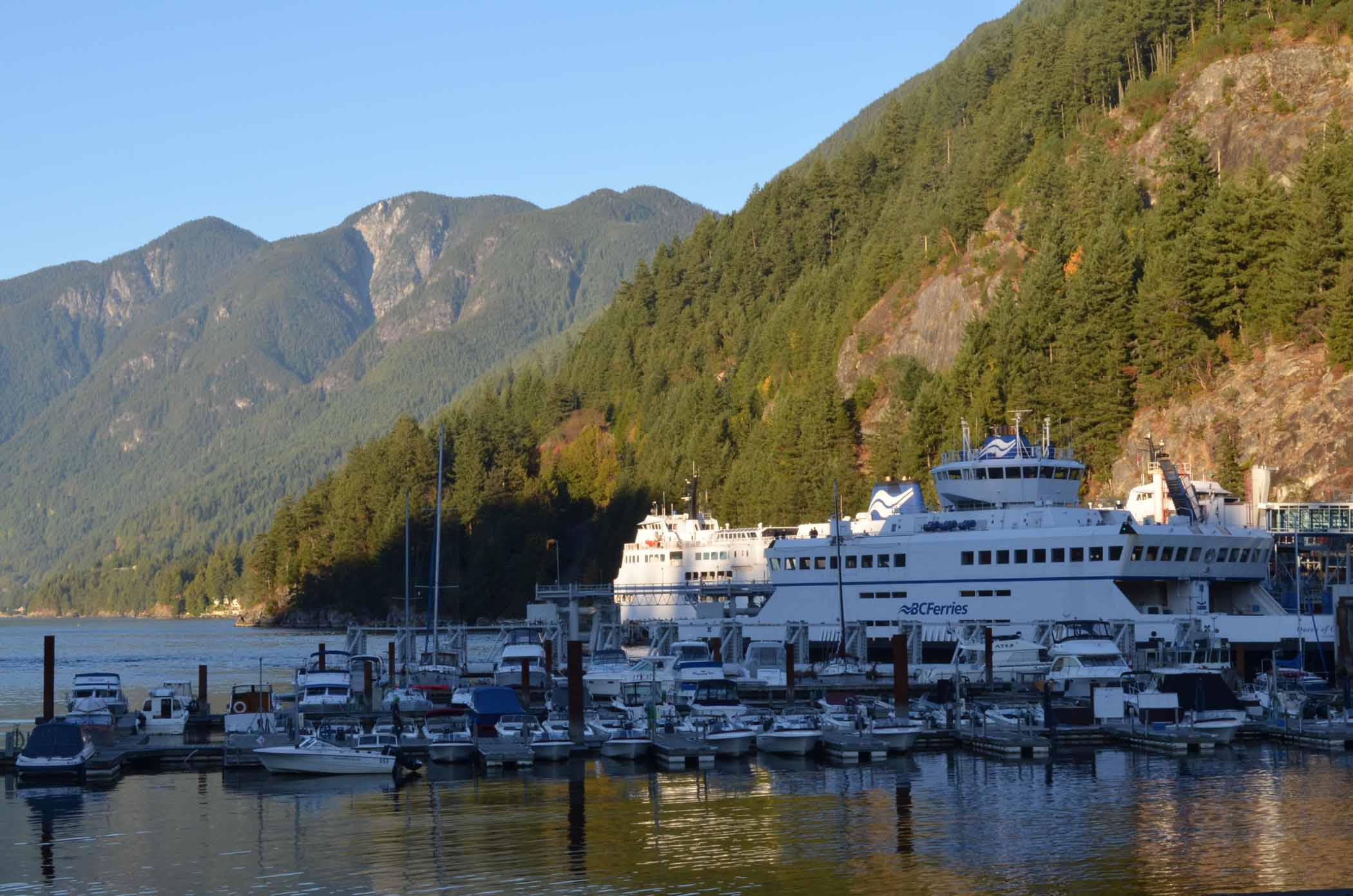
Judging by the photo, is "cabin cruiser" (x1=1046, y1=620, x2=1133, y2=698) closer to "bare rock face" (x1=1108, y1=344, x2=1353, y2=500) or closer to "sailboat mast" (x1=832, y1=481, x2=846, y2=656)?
"sailboat mast" (x1=832, y1=481, x2=846, y2=656)

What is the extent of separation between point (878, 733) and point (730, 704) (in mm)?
7313

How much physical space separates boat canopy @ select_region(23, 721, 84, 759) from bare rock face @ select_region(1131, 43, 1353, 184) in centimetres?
8666

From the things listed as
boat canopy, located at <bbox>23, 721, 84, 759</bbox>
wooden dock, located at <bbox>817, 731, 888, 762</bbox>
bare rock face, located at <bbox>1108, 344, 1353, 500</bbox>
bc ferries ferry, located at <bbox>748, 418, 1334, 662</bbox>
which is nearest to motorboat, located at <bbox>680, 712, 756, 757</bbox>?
wooden dock, located at <bbox>817, 731, 888, 762</bbox>

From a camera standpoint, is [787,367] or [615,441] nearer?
[787,367]

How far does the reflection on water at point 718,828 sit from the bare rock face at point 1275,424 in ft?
130

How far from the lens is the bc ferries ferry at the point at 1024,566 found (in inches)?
2603

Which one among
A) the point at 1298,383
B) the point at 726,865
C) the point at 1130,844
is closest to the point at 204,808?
the point at 726,865

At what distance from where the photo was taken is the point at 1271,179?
106625 millimetres

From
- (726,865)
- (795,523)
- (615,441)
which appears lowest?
(726,865)

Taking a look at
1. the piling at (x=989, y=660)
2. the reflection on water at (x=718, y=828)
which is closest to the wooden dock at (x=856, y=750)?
the reflection on water at (x=718, y=828)

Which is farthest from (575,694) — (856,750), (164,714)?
(164,714)

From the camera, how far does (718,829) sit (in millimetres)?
38656

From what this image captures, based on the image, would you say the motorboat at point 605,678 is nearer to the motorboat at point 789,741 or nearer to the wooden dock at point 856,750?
the motorboat at point 789,741

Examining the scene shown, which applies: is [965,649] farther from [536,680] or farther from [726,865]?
[726,865]
